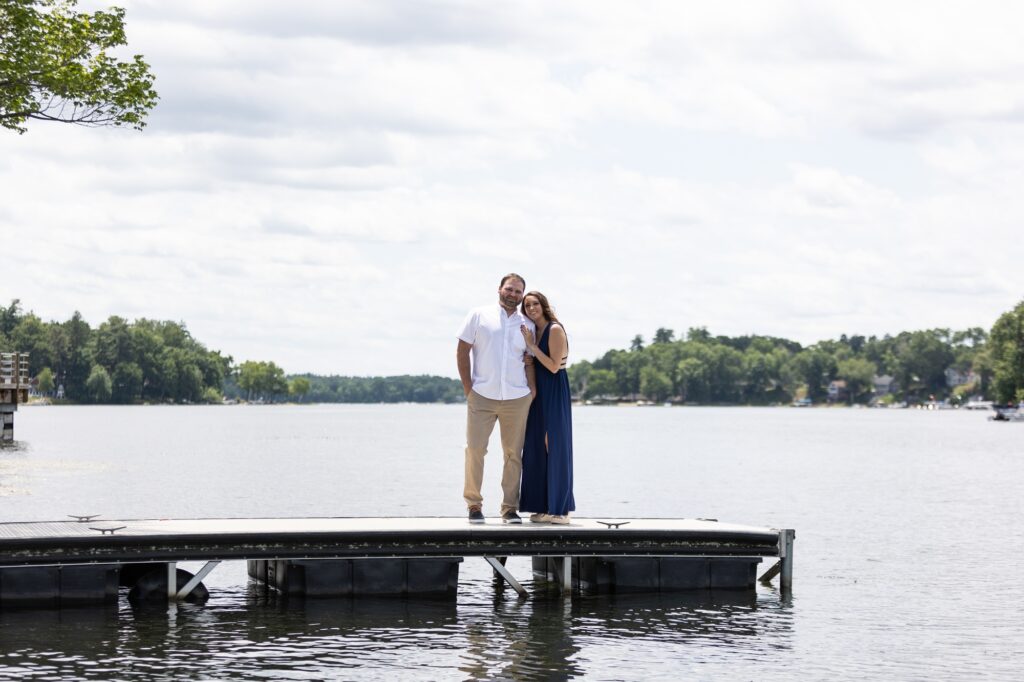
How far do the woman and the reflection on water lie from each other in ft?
4.14

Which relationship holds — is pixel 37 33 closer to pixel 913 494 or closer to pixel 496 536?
pixel 496 536

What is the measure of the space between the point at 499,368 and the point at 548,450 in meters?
1.14

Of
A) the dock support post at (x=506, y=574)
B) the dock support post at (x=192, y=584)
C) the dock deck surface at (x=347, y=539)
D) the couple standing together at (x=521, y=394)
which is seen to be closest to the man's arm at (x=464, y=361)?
the couple standing together at (x=521, y=394)

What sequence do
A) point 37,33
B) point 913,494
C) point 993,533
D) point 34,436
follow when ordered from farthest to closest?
point 34,436 < point 913,494 < point 993,533 < point 37,33

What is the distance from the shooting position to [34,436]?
280 ft

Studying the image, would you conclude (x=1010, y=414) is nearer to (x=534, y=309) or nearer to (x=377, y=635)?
(x=534, y=309)

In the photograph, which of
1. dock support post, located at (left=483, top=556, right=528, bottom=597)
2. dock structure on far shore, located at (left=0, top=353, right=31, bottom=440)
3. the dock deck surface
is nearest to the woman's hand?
the dock deck surface

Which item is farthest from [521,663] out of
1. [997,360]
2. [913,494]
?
[997,360]

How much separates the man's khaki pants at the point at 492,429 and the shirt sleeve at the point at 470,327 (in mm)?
608

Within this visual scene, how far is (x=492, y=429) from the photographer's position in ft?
49.7

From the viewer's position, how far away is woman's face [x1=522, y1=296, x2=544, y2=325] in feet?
49.2

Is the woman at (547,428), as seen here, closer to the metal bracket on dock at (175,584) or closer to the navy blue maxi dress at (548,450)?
the navy blue maxi dress at (548,450)

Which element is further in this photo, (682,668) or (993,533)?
(993,533)

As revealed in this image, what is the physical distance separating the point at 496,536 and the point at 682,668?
2.86 m
